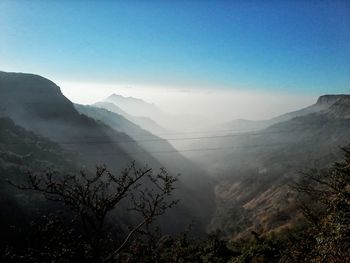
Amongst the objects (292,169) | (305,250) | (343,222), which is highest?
(343,222)

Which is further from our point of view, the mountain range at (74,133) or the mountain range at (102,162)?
the mountain range at (74,133)

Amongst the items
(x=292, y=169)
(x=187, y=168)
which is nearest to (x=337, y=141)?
(x=292, y=169)

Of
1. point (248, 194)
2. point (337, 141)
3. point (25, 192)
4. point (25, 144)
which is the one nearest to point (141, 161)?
point (248, 194)

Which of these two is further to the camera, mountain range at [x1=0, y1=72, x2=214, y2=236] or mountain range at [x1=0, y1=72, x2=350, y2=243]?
mountain range at [x1=0, y1=72, x2=214, y2=236]

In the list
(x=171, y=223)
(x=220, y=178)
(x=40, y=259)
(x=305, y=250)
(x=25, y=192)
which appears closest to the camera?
(x=40, y=259)

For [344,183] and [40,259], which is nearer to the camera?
[40,259]

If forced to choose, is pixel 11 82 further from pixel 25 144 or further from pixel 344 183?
pixel 344 183

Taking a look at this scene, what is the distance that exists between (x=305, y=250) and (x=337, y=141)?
196 metres

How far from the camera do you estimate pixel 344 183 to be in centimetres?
1548

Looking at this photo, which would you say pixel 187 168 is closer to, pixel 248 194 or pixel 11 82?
pixel 248 194

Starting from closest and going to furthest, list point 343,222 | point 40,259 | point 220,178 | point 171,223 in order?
point 40,259 < point 343,222 < point 171,223 < point 220,178

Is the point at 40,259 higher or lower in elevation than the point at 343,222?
lower

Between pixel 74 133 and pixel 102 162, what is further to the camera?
pixel 74 133

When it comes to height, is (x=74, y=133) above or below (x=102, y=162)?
above
